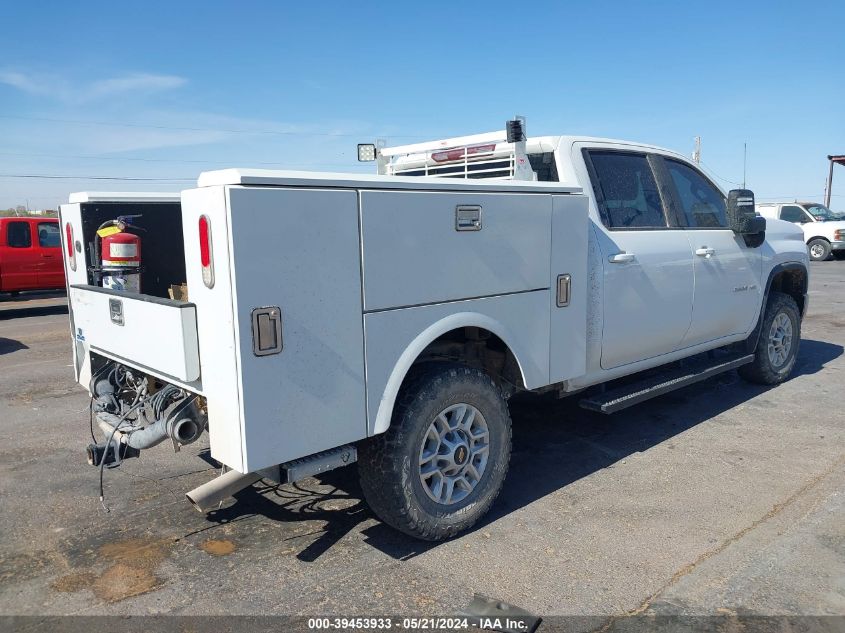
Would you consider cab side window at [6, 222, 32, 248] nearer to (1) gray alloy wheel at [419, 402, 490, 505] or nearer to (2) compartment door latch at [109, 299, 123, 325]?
(2) compartment door latch at [109, 299, 123, 325]

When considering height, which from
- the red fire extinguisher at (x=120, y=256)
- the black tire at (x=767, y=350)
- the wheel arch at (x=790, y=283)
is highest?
the red fire extinguisher at (x=120, y=256)

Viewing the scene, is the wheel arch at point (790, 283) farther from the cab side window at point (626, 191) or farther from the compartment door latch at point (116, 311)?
the compartment door latch at point (116, 311)

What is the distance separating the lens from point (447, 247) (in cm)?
352

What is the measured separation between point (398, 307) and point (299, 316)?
542 mm

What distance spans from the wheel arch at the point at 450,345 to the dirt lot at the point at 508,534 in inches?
30.4

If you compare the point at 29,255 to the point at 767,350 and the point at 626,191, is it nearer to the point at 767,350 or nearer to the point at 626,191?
the point at 626,191

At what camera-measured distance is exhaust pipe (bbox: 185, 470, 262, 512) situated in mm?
3361

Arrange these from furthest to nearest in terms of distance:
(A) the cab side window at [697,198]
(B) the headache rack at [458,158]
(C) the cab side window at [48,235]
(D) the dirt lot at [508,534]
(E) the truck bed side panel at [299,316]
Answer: (C) the cab side window at [48,235] < (A) the cab side window at [697,198] < (B) the headache rack at [458,158] < (D) the dirt lot at [508,534] < (E) the truck bed side panel at [299,316]

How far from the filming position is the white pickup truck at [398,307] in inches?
114

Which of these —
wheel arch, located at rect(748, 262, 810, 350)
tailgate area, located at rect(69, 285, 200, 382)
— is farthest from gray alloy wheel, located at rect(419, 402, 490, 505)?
wheel arch, located at rect(748, 262, 810, 350)

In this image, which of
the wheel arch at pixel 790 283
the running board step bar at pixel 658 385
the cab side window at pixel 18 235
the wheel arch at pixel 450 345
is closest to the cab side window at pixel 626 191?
the running board step bar at pixel 658 385

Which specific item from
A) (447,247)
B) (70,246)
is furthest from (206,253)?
(70,246)

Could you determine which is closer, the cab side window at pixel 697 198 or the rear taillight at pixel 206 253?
the rear taillight at pixel 206 253

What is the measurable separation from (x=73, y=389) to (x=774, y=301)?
22.2 ft
